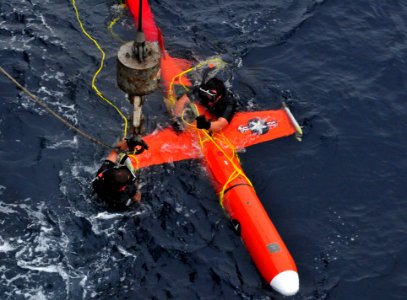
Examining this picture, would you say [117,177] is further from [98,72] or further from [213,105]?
[98,72]

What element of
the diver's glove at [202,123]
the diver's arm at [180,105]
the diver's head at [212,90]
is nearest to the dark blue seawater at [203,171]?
the diver's arm at [180,105]

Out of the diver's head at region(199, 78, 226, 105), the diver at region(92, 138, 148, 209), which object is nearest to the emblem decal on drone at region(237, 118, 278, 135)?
the diver's head at region(199, 78, 226, 105)

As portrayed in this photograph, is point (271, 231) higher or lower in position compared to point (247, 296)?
higher

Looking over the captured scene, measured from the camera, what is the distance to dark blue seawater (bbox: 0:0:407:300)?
7.85 m

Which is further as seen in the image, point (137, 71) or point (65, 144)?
point (65, 144)

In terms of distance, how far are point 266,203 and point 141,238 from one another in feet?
8.04

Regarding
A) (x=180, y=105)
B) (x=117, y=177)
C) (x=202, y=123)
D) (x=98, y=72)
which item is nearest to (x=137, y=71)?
(x=117, y=177)

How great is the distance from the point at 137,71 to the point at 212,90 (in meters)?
3.98

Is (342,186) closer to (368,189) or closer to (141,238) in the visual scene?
(368,189)

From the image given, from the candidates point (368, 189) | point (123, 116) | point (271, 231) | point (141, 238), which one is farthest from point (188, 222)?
point (368, 189)

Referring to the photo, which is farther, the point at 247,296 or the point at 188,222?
the point at 188,222

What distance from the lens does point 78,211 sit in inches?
330

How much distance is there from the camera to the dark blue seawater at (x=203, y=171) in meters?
7.85

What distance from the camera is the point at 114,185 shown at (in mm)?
7613
